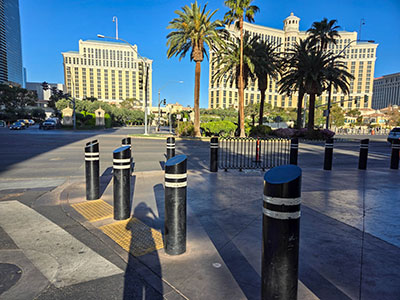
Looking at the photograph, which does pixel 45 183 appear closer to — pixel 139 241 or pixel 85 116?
pixel 139 241


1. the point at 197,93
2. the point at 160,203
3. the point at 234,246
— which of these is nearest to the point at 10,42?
the point at 197,93

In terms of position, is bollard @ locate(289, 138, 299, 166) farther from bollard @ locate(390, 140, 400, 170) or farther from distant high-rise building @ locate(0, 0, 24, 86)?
distant high-rise building @ locate(0, 0, 24, 86)

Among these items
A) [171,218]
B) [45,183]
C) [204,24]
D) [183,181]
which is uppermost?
[204,24]

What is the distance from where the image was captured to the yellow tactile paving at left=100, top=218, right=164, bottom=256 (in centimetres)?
359

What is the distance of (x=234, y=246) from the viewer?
3.67 metres

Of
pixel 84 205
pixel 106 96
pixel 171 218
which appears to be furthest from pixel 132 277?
pixel 106 96

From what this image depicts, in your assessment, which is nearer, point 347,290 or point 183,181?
point 347,290

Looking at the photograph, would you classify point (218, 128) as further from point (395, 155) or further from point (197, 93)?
point (395, 155)

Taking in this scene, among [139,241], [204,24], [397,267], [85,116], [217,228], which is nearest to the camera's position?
[397,267]

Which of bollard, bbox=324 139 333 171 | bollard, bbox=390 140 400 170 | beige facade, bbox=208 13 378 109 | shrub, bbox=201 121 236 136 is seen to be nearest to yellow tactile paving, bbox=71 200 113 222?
bollard, bbox=324 139 333 171

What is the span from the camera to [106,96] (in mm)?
171125

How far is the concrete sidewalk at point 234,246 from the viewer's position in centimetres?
271

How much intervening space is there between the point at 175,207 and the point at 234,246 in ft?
3.28

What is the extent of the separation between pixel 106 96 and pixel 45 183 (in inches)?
6943
